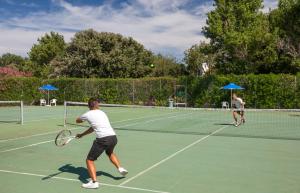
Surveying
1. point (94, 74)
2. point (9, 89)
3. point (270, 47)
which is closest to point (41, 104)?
point (9, 89)

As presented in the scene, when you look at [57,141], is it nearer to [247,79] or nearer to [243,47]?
[247,79]

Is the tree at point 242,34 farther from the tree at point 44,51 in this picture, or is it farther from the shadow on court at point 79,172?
the tree at point 44,51

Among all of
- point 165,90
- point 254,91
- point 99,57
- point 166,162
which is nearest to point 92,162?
point 166,162

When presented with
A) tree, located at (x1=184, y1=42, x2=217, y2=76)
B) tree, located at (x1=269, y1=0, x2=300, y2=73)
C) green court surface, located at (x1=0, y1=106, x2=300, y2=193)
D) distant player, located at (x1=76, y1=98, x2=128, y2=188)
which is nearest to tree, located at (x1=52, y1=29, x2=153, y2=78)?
tree, located at (x1=184, y1=42, x2=217, y2=76)

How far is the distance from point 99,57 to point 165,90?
15.9 m

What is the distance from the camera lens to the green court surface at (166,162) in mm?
7816

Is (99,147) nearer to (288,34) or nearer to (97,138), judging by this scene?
(97,138)

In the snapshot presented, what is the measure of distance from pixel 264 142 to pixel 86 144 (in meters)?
5.94

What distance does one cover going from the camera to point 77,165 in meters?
9.73

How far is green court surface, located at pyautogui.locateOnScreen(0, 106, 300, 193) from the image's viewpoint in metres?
7.82

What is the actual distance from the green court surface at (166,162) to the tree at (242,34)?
20728 mm

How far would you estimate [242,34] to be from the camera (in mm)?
35750

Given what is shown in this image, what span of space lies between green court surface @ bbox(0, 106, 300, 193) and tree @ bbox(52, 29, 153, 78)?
3324cm

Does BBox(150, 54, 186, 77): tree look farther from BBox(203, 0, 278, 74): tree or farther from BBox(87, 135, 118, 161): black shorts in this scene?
BBox(87, 135, 118, 161): black shorts
